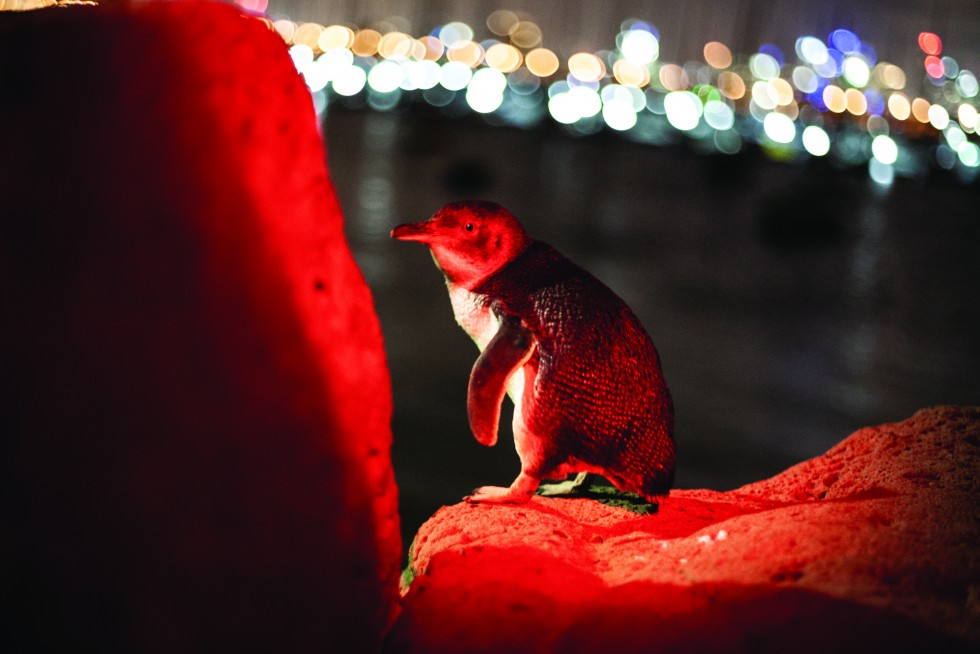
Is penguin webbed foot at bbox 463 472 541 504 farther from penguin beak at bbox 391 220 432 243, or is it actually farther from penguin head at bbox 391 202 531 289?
penguin beak at bbox 391 220 432 243

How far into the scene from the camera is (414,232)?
9.48 feet

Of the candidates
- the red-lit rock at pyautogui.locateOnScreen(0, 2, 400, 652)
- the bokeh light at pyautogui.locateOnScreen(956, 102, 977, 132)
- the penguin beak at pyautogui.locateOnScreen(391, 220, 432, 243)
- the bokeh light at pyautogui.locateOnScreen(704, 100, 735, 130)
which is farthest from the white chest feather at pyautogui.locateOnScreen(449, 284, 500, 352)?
the bokeh light at pyautogui.locateOnScreen(704, 100, 735, 130)

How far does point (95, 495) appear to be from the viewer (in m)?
2.12

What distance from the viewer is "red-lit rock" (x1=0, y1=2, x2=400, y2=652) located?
6.92 ft

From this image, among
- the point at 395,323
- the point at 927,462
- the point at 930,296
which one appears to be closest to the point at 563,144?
the point at 930,296

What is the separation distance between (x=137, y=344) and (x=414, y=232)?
1079 millimetres

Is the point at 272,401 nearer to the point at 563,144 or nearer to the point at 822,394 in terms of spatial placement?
the point at 822,394

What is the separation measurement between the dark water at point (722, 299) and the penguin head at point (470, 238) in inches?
97.3

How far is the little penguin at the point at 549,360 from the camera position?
2861 millimetres

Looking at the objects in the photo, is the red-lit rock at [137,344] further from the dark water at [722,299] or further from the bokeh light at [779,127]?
the bokeh light at [779,127]

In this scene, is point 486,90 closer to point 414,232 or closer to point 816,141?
point 816,141

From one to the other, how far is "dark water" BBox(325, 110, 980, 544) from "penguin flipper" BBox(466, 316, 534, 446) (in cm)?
237

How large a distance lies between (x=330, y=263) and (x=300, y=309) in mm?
197

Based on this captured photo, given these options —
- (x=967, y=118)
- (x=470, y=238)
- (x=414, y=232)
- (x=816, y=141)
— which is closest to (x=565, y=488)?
(x=470, y=238)
